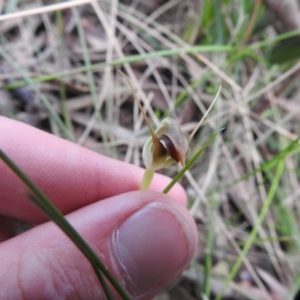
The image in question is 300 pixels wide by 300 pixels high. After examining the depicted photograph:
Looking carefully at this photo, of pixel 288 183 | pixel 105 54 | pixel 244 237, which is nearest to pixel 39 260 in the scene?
pixel 244 237

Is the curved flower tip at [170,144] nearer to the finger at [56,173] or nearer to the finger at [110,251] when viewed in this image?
the finger at [110,251]

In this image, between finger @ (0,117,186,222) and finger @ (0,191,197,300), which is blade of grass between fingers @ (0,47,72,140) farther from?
finger @ (0,191,197,300)

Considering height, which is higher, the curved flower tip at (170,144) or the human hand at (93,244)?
the curved flower tip at (170,144)

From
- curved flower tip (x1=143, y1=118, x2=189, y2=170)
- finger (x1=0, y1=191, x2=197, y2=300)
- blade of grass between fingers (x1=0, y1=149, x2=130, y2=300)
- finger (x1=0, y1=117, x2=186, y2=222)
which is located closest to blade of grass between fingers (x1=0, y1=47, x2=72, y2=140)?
finger (x1=0, y1=117, x2=186, y2=222)

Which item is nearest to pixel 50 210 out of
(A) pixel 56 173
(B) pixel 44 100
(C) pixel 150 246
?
(C) pixel 150 246

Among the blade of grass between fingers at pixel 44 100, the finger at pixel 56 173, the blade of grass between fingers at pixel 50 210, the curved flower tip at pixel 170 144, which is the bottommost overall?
the finger at pixel 56 173

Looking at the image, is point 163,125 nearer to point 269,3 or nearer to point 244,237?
point 244,237

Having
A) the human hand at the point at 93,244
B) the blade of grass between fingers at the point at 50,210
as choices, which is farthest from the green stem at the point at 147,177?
the blade of grass between fingers at the point at 50,210
